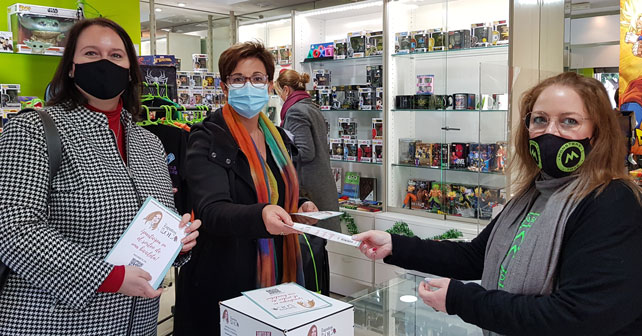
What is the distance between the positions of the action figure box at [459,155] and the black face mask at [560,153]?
301cm

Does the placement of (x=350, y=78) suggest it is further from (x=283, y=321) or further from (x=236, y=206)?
(x=283, y=321)

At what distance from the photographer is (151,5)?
21.5ft

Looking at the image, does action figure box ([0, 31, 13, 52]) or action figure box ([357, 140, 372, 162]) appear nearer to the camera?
action figure box ([0, 31, 13, 52])

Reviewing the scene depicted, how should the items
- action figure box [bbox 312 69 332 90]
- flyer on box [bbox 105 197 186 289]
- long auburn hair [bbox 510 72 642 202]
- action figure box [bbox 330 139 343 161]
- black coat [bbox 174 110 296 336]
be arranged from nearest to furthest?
1. long auburn hair [bbox 510 72 642 202]
2. flyer on box [bbox 105 197 186 289]
3. black coat [bbox 174 110 296 336]
4. action figure box [bbox 330 139 343 161]
5. action figure box [bbox 312 69 332 90]

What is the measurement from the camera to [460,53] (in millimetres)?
4574

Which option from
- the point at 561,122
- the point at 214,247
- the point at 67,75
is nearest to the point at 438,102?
the point at 214,247

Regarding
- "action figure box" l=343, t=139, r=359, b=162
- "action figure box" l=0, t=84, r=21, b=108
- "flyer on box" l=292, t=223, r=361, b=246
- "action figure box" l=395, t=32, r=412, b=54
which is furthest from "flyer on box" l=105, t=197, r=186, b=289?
"action figure box" l=343, t=139, r=359, b=162

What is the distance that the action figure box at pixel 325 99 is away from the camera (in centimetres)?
529

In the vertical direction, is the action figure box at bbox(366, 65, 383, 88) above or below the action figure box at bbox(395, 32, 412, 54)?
below

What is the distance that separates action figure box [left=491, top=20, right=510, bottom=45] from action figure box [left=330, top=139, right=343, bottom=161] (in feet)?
5.65

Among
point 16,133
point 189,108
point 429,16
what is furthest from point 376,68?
point 16,133

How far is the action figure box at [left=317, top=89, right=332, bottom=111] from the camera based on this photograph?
5285 millimetres

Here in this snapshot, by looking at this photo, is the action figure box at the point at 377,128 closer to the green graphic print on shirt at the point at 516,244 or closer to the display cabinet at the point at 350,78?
the display cabinet at the point at 350,78

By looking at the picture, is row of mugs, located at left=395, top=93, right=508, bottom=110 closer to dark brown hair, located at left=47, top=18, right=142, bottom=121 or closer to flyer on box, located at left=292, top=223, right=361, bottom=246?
flyer on box, located at left=292, top=223, right=361, bottom=246
